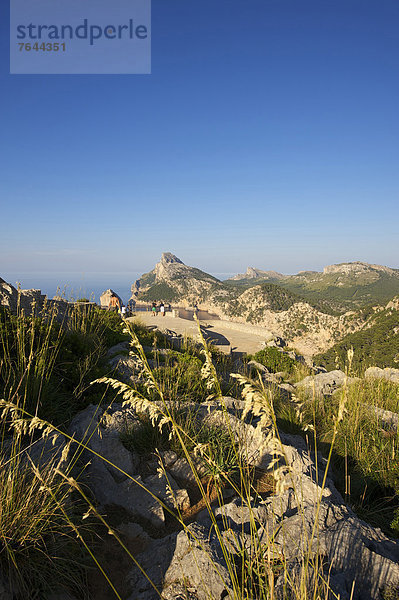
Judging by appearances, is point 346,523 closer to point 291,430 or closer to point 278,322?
point 291,430

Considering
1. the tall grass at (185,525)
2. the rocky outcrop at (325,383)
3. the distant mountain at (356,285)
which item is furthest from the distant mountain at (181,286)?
the tall grass at (185,525)

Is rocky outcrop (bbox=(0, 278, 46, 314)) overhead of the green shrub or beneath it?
overhead

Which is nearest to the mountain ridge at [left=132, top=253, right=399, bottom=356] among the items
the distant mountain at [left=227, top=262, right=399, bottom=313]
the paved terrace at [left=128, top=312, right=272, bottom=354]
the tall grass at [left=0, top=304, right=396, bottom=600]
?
the paved terrace at [left=128, top=312, right=272, bottom=354]

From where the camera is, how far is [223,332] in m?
25.1

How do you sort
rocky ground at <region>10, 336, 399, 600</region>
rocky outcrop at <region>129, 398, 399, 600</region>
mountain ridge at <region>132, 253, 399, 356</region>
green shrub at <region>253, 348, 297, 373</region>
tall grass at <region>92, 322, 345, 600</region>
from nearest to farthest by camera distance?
1. tall grass at <region>92, 322, 345, 600</region>
2. rocky ground at <region>10, 336, 399, 600</region>
3. rocky outcrop at <region>129, 398, 399, 600</region>
4. green shrub at <region>253, 348, 297, 373</region>
5. mountain ridge at <region>132, 253, 399, 356</region>

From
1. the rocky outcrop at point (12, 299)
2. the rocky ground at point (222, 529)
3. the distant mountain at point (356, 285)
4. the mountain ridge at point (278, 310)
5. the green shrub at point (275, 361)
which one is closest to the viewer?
the rocky ground at point (222, 529)

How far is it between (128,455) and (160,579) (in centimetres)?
174

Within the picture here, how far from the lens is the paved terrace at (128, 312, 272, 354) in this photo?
19.4m

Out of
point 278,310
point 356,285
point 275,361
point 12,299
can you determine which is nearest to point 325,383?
point 275,361

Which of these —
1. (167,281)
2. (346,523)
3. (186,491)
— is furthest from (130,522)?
(167,281)

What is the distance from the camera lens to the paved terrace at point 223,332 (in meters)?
19.4

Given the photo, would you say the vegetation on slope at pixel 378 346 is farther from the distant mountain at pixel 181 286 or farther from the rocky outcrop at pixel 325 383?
the distant mountain at pixel 181 286

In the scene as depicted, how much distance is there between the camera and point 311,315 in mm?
57500

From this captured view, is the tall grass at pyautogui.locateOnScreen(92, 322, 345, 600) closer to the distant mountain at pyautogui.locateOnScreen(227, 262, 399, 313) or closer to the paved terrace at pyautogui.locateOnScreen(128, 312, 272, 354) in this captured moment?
the paved terrace at pyautogui.locateOnScreen(128, 312, 272, 354)
